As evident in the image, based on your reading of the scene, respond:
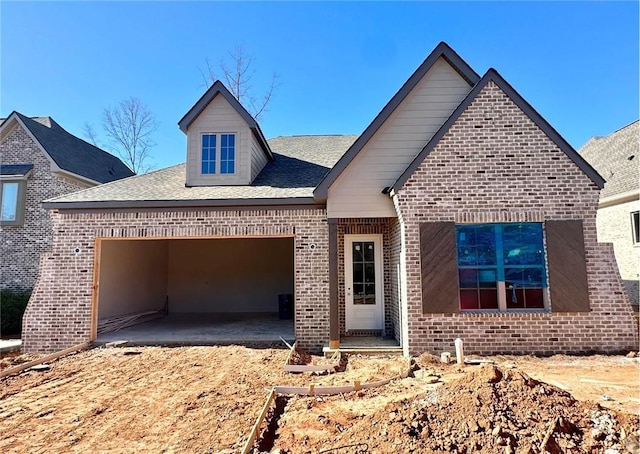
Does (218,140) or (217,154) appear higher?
(218,140)

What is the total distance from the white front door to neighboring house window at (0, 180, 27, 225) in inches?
521

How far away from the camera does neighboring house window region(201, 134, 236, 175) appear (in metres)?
9.80

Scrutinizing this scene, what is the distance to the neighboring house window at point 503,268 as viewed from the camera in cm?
690

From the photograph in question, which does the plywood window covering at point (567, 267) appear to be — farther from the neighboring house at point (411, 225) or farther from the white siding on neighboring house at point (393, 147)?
the white siding on neighboring house at point (393, 147)

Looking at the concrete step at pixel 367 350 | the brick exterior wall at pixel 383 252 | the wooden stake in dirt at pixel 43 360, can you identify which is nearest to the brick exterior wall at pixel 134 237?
the wooden stake in dirt at pixel 43 360

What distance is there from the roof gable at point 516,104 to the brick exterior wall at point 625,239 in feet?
26.7

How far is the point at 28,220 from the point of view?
13398mm

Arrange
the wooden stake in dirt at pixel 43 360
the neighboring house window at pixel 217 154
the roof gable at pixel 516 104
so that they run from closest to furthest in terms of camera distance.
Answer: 1. the wooden stake in dirt at pixel 43 360
2. the roof gable at pixel 516 104
3. the neighboring house window at pixel 217 154

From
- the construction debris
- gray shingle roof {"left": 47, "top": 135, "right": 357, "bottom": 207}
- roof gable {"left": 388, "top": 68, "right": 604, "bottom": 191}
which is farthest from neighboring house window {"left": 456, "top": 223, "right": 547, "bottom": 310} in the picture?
the construction debris

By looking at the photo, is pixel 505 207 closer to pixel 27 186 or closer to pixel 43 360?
pixel 43 360

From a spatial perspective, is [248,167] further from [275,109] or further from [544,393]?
[275,109]

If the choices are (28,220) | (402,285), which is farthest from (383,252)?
(28,220)

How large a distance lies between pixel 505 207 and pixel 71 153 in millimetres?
17765

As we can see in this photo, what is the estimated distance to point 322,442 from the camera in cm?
369
